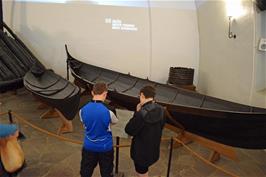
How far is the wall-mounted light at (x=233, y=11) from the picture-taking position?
553 centimetres

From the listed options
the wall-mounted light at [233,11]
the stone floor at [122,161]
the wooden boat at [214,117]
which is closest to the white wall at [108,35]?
the wall-mounted light at [233,11]

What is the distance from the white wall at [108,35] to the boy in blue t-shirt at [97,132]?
16.8ft

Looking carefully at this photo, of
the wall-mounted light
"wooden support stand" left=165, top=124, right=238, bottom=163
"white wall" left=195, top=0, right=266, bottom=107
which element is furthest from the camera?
the wall-mounted light

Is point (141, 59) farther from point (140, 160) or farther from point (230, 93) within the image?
point (140, 160)

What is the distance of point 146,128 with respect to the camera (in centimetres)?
299

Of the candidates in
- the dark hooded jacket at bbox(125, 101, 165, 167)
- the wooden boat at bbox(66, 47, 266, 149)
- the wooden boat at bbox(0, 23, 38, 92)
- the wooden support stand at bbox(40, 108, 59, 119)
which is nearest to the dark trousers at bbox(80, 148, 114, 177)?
the dark hooded jacket at bbox(125, 101, 165, 167)

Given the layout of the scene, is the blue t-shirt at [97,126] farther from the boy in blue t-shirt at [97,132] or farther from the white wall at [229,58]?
the white wall at [229,58]

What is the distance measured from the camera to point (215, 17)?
663 cm

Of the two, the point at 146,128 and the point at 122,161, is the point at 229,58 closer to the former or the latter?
the point at 122,161

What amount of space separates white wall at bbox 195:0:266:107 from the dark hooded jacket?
2.77 metres

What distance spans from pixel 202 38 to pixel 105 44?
2.57m

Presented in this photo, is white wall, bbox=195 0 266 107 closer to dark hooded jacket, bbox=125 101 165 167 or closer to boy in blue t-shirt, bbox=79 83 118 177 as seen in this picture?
dark hooded jacket, bbox=125 101 165 167

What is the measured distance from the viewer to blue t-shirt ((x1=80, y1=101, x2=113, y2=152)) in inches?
115

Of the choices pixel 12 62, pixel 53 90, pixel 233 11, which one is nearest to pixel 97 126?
pixel 53 90
